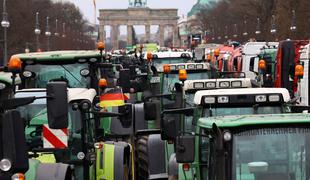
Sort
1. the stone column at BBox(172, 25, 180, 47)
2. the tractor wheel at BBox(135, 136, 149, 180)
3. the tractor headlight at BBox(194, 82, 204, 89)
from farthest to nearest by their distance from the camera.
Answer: the stone column at BBox(172, 25, 180, 47) → the tractor wheel at BBox(135, 136, 149, 180) → the tractor headlight at BBox(194, 82, 204, 89)

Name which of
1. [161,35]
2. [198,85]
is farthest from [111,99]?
[161,35]

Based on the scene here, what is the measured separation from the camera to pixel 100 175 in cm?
1089

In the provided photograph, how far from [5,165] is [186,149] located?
1799 mm

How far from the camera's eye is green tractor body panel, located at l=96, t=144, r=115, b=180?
10.9 m

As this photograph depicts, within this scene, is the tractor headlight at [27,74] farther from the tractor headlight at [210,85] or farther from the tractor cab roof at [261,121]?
the tractor cab roof at [261,121]

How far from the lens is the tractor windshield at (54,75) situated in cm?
1502

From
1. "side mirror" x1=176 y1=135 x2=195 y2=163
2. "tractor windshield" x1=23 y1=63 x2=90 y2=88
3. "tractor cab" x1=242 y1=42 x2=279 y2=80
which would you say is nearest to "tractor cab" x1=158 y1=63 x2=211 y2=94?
"tractor windshield" x1=23 y1=63 x2=90 y2=88

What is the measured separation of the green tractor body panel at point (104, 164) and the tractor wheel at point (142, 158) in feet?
8.67

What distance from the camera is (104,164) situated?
10977 millimetres

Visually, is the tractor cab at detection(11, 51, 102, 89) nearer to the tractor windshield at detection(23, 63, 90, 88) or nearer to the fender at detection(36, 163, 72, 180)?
the tractor windshield at detection(23, 63, 90, 88)

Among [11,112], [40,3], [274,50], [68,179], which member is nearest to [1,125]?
[11,112]

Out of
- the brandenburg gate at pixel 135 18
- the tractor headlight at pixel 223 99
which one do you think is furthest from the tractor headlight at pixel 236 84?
the brandenburg gate at pixel 135 18

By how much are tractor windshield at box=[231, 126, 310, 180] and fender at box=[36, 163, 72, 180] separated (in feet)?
6.69

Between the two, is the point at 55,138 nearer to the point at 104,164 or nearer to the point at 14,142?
the point at 104,164
